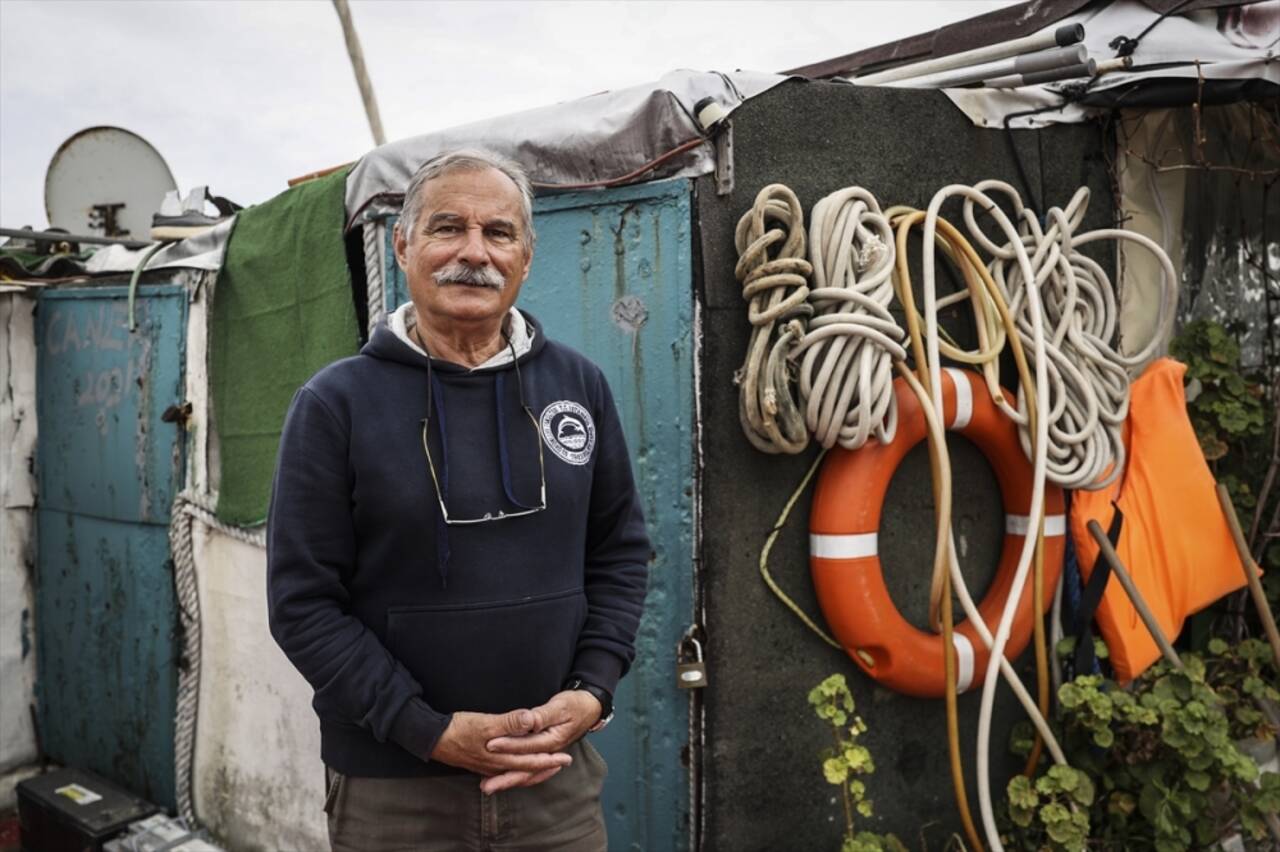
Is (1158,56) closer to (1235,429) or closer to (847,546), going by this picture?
(1235,429)

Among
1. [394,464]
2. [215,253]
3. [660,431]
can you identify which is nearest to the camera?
[394,464]

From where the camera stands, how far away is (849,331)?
7.51 ft

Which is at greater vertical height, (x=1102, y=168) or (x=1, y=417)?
(x=1102, y=168)

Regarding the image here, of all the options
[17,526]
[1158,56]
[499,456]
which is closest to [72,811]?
[17,526]

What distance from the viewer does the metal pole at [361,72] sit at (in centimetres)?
593

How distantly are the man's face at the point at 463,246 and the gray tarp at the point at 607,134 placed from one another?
2.75 feet

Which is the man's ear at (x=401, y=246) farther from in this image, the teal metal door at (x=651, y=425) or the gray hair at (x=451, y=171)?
the teal metal door at (x=651, y=425)

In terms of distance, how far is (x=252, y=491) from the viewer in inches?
131

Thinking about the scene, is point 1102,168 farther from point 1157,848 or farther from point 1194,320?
point 1157,848

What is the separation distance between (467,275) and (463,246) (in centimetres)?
5

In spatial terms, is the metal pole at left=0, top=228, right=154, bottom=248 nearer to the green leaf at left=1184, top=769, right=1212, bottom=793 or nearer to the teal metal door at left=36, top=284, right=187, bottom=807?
the teal metal door at left=36, top=284, right=187, bottom=807

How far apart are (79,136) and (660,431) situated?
445cm

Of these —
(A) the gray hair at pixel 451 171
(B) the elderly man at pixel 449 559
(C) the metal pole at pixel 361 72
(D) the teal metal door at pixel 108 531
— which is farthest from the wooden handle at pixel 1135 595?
(C) the metal pole at pixel 361 72

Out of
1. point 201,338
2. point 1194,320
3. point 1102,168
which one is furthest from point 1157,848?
point 201,338
